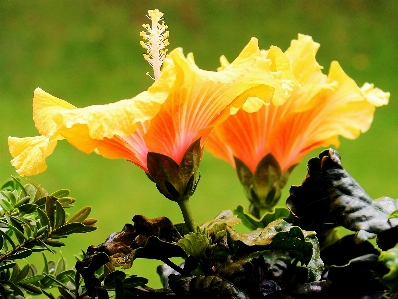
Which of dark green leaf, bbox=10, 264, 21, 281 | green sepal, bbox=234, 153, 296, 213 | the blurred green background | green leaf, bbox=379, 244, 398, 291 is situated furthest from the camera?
the blurred green background

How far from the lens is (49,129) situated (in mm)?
339

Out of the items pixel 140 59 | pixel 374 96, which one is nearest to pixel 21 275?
pixel 374 96

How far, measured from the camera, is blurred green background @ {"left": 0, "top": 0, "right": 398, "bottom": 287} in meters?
1.44

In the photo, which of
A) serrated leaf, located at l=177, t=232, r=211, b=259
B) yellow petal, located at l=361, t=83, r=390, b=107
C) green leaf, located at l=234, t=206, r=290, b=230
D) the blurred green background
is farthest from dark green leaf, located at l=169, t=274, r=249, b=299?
the blurred green background

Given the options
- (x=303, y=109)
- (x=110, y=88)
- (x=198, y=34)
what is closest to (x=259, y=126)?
(x=303, y=109)

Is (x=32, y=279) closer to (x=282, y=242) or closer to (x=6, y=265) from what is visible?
(x=6, y=265)

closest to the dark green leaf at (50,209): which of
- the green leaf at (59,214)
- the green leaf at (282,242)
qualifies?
the green leaf at (59,214)

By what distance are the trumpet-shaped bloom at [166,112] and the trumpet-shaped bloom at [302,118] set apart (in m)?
0.10

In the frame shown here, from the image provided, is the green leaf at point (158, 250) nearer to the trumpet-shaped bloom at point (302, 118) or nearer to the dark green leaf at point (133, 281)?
the dark green leaf at point (133, 281)

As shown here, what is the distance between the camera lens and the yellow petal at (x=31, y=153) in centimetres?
35

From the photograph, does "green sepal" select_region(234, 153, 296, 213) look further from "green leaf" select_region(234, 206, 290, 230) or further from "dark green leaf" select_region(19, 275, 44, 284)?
"dark green leaf" select_region(19, 275, 44, 284)

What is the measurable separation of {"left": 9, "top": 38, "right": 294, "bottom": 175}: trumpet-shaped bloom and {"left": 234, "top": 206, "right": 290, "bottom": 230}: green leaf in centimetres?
11

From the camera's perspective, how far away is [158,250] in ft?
1.06

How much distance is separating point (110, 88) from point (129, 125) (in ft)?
4.56
